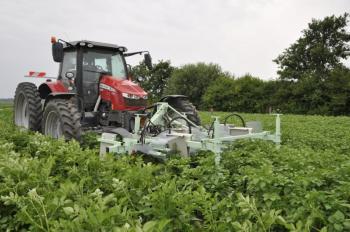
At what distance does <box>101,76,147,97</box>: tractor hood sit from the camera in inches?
325

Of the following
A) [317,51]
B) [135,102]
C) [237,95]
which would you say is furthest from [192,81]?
[135,102]

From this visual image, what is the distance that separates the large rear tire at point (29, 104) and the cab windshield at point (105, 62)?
49.7 inches

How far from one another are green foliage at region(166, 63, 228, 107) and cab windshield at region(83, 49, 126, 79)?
43.8 metres

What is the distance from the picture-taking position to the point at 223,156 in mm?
5660

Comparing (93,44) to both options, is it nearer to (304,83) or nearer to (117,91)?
(117,91)

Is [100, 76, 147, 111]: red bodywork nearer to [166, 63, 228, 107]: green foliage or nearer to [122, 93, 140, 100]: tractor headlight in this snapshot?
[122, 93, 140, 100]: tractor headlight

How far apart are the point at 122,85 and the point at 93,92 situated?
0.71m

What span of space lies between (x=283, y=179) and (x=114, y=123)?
519 cm

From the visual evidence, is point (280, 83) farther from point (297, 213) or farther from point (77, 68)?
point (297, 213)

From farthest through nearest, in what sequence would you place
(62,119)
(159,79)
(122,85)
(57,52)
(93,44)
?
(159,79)
(93,44)
(122,85)
(57,52)
(62,119)

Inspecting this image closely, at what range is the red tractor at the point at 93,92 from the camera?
315 inches

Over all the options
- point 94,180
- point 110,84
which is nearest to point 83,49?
point 110,84

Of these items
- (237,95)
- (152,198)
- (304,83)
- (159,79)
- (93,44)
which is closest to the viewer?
(152,198)

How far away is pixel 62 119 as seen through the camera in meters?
7.11
